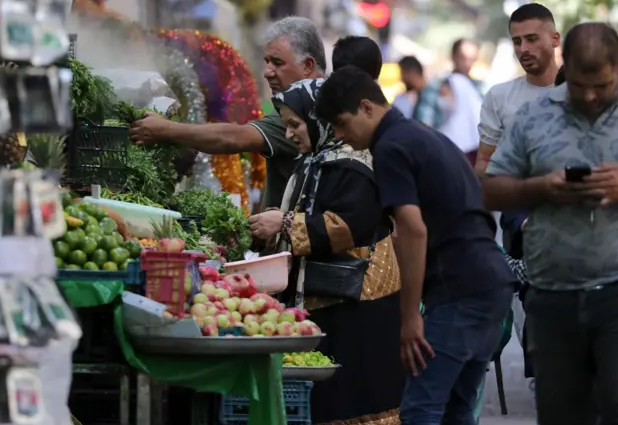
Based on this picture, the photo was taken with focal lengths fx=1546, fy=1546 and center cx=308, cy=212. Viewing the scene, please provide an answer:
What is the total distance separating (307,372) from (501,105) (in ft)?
7.97

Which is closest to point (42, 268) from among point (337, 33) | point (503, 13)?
point (337, 33)

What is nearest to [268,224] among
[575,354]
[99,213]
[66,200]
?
[99,213]

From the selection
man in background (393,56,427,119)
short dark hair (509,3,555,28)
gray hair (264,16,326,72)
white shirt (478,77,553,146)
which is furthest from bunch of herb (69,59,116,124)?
man in background (393,56,427,119)

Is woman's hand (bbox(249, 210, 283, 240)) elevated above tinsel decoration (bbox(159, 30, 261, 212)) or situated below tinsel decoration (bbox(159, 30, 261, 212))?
below

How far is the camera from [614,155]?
5.62m

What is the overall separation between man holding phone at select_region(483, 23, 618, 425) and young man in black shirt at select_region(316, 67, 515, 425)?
19 centimetres

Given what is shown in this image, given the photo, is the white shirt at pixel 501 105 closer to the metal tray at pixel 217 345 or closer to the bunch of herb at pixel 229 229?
the bunch of herb at pixel 229 229

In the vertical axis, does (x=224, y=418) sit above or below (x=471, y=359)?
below

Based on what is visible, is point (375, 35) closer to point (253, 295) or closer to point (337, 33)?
point (337, 33)

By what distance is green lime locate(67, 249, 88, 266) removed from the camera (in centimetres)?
606

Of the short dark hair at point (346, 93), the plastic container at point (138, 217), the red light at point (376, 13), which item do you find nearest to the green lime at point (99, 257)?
the plastic container at point (138, 217)

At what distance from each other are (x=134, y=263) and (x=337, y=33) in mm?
26358

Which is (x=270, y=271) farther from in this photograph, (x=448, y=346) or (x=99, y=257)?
(x=448, y=346)

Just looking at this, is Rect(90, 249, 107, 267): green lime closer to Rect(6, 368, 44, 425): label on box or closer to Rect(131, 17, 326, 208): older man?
Rect(131, 17, 326, 208): older man
